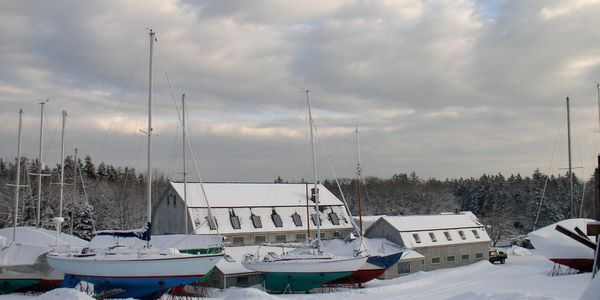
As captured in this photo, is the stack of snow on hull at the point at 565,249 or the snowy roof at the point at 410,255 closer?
the stack of snow on hull at the point at 565,249

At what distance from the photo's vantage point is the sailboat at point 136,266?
2855cm

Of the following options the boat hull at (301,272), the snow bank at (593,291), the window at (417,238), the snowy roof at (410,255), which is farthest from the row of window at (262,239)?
the snow bank at (593,291)

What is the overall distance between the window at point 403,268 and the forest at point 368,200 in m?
15.1

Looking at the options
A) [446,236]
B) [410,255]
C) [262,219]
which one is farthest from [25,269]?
[446,236]

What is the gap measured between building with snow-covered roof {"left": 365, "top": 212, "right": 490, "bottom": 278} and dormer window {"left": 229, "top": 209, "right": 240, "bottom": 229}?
38.5 ft

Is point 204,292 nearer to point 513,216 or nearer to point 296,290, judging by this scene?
point 296,290

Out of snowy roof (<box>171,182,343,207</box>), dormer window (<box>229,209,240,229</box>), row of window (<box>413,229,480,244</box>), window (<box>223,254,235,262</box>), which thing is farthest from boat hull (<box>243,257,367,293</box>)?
snowy roof (<box>171,182,343,207</box>)

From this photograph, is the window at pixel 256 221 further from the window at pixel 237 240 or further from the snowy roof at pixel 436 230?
the snowy roof at pixel 436 230

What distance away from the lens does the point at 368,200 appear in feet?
344

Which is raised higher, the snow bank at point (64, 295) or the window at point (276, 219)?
the window at point (276, 219)

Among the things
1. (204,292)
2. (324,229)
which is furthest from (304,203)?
(204,292)

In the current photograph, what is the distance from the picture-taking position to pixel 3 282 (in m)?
34.3

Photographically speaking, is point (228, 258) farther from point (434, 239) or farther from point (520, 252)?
point (520, 252)

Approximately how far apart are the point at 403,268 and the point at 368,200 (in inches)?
2383
